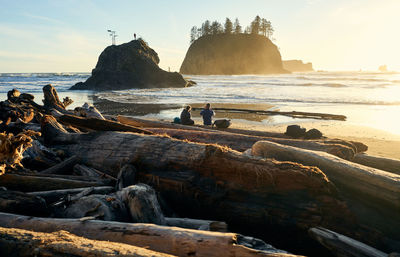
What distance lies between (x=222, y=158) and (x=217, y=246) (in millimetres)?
1298

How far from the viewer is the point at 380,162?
187 inches

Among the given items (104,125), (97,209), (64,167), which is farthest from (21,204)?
(104,125)

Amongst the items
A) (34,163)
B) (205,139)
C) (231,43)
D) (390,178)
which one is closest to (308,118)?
(205,139)

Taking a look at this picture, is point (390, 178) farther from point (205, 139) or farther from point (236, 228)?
point (205, 139)

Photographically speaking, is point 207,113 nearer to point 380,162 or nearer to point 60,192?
point 380,162

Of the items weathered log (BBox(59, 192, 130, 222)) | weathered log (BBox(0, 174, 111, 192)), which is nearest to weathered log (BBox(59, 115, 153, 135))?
weathered log (BBox(0, 174, 111, 192))

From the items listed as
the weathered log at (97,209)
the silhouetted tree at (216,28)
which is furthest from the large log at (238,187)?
the silhouetted tree at (216,28)

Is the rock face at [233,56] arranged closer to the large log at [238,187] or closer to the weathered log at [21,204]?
the large log at [238,187]

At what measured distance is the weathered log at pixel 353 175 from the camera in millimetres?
2729

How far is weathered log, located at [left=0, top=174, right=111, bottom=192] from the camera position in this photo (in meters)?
3.26

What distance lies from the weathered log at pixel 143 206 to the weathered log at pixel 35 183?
1.05 m

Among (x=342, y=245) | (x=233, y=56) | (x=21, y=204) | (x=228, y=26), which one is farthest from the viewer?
(x=228, y=26)

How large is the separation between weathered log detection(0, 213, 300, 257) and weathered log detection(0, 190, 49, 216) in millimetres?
162

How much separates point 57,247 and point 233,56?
129m
